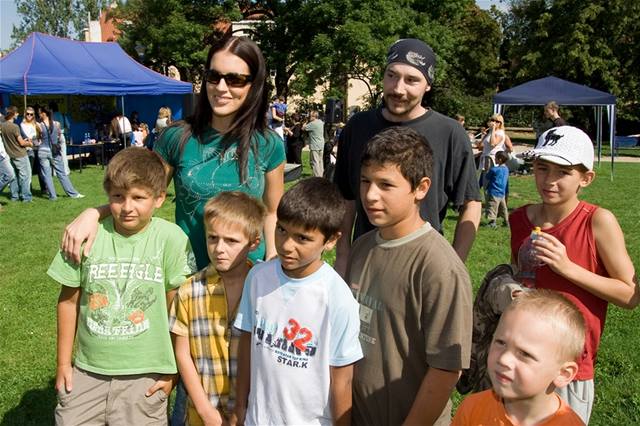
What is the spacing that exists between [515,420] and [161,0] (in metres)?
31.4

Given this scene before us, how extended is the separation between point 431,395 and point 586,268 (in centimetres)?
83

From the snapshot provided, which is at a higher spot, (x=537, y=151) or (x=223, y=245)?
(x=537, y=151)

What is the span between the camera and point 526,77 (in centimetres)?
3475

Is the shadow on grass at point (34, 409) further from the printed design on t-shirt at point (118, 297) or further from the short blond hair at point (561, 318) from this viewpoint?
the short blond hair at point (561, 318)

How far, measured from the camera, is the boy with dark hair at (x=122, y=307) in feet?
7.63

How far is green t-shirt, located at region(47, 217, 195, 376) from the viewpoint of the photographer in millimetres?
2326

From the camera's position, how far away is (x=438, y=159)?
2.60 m

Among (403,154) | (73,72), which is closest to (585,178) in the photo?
(403,154)

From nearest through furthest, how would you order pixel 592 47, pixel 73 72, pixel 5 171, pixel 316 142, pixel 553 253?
pixel 553 253, pixel 5 171, pixel 316 142, pixel 73 72, pixel 592 47

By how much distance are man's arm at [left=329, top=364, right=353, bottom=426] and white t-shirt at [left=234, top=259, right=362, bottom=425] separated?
22 millimetres

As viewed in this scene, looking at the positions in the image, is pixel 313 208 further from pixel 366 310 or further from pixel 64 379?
pixel 64 379

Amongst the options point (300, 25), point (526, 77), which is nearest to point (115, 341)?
point (300, 25)

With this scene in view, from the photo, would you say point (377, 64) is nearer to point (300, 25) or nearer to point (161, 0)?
point (300, 25)

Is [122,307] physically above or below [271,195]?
below
